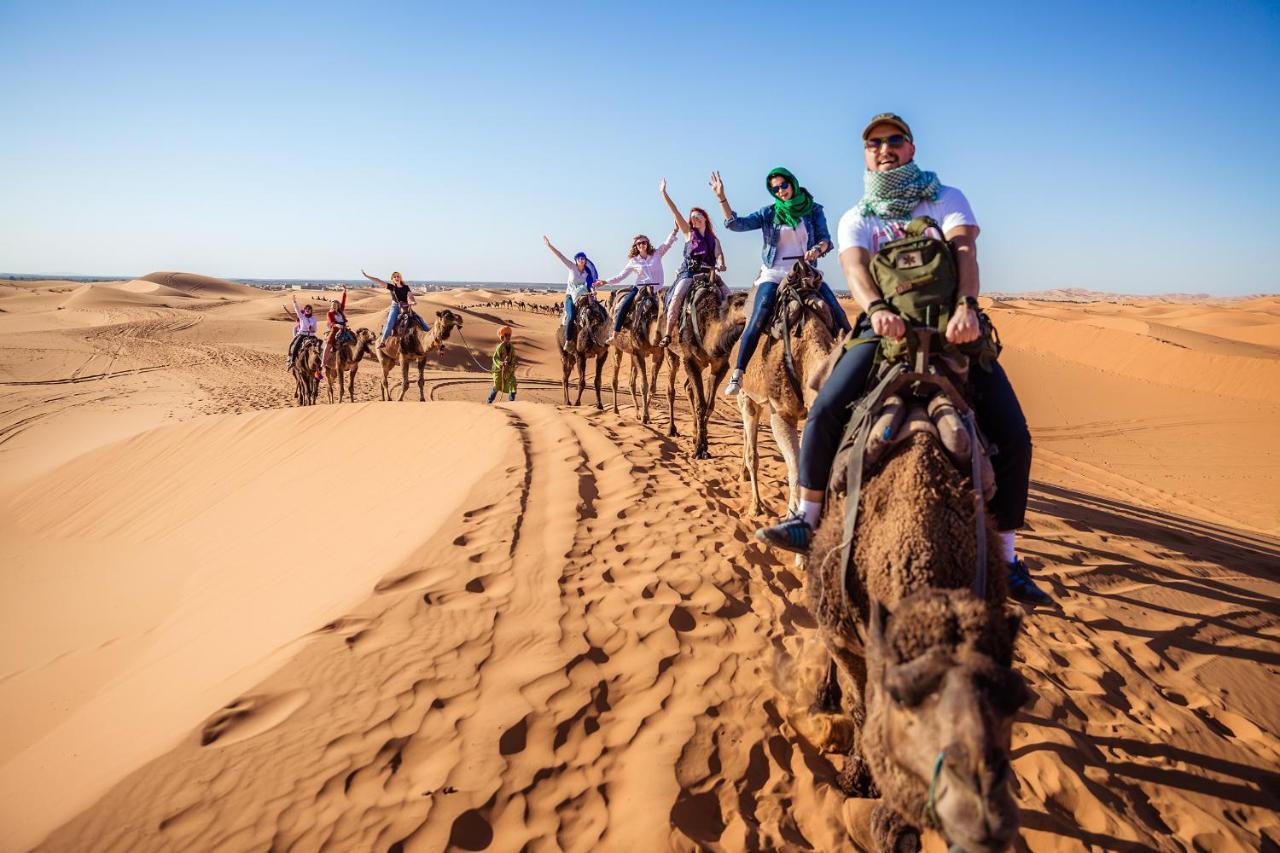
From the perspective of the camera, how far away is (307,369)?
64.0ft

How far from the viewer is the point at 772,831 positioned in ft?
10.1

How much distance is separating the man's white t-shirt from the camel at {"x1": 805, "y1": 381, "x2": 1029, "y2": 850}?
113 cm

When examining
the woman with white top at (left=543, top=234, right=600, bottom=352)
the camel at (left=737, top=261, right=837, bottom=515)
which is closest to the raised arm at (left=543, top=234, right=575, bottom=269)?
the woman with white top at (left=543, top=234, right=600, bottom=352)

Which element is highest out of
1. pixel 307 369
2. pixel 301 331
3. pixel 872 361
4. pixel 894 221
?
pixel 894 221

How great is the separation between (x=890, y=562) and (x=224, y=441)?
12.9m

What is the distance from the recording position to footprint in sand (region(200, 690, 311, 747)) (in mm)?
3408

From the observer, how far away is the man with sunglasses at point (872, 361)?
3137 millimetres

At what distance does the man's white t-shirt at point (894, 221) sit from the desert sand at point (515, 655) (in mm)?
2718

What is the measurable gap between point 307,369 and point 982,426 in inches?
798

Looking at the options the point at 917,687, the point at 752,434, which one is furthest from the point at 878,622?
the point at 752,434

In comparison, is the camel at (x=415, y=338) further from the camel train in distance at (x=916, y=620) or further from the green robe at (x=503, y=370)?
the camel train in distance at (x=916, y=620)

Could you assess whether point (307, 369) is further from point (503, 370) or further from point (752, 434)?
point (752, 434)

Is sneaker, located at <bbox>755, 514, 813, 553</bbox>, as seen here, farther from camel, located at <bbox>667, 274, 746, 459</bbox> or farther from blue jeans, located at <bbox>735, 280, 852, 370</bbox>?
camel, located at <bbox>667, 274, 746, 459</bbox>

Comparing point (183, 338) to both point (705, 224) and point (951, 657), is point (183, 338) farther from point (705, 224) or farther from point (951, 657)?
point (951, 657)
